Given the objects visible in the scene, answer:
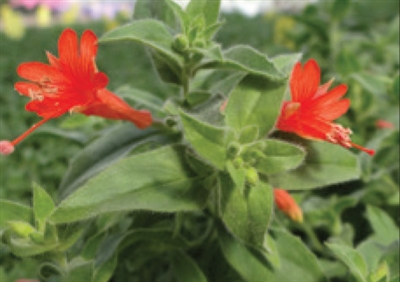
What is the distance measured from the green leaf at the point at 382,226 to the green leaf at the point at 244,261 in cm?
29

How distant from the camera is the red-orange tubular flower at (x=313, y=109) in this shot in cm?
85

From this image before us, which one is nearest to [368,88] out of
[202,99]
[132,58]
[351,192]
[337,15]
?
[351,192]

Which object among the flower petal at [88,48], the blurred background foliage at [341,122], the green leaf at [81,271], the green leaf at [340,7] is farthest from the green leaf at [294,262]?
the green leaf at [340,7]

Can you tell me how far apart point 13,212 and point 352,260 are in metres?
0.46

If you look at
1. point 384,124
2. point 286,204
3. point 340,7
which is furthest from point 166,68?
point 340,7

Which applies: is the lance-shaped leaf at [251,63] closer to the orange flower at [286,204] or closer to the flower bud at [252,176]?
the flower bud at [252,176]

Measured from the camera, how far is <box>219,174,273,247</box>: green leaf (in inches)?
33.1

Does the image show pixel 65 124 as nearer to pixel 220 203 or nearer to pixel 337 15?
pixel 220 203

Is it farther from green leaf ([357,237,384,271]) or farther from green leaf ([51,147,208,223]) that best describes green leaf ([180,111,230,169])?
green leaf ([357,237,384,271])

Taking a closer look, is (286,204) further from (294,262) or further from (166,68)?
(166,68)

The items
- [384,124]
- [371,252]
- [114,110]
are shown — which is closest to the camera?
[114,110]

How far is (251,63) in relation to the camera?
85cm

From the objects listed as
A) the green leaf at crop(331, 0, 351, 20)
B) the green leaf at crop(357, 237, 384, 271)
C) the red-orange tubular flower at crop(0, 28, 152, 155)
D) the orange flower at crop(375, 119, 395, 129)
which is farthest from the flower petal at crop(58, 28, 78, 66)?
the green leaf at crop(331, 0, 351, 20)

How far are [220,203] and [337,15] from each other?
3.21ft
